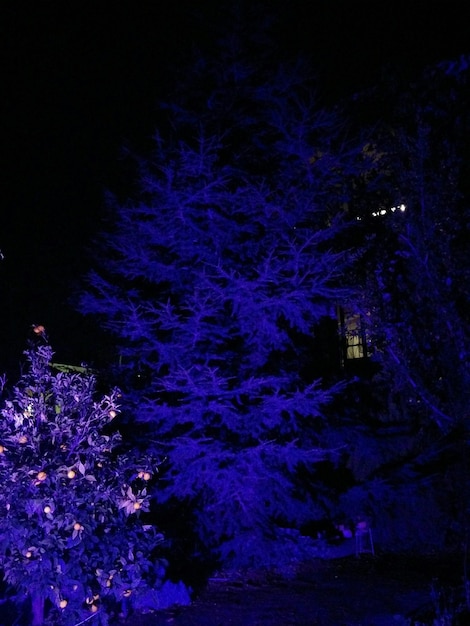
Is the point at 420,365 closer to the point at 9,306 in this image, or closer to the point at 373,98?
the point at 373,98

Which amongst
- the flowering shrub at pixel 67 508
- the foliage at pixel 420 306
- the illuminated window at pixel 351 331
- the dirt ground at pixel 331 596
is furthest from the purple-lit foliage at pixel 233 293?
the flowering shrub at pixel 67 508

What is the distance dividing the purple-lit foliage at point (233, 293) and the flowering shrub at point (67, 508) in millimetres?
1247

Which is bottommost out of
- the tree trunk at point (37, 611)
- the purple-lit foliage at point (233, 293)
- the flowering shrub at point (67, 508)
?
the tree trunk at point (37, 611)

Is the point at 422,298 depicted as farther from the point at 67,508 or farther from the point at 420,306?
the point at 67,508

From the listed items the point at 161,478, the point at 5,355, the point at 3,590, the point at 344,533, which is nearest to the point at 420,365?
the point at 344,533

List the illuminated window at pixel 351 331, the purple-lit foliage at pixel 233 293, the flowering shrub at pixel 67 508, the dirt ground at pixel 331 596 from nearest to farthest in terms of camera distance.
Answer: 1. the flowering shrub at pixel 67 508
2. the dirt ground at pixel 331 596
3. the purple-lit foliage at pixel 233 293
4. the illuminated window at pixel 351 331

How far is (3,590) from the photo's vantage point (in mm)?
5305

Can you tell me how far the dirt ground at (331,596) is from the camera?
16.5 feet

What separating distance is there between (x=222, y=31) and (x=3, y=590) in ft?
20.8

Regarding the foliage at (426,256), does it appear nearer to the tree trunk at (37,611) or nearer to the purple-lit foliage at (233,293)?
the purple-lit foliage at (233,293)

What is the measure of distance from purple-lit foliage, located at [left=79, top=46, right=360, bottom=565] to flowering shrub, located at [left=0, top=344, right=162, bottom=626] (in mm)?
1247

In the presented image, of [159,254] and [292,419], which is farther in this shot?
[159,254]

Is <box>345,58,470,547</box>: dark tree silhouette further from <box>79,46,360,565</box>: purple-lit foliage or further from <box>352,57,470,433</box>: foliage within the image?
<box>79,46,360,565</box>: purple-lit foliage

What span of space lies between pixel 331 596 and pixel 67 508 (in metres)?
2.81
